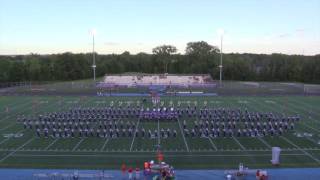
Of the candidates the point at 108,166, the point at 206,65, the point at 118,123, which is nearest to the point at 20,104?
the point at 118,123

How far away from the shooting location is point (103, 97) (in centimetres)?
3812

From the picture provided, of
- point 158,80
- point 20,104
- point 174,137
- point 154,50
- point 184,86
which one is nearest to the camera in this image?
point 174,137

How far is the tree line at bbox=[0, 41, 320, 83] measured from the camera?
6662 cm

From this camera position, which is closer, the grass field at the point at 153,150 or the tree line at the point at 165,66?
the grass field at the point at 153,150

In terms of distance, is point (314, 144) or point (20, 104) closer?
point (314, 144)

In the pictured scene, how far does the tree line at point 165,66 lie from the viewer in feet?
219

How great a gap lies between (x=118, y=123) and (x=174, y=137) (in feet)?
14.8

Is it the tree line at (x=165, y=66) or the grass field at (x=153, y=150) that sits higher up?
the tree line at (x=165, y=66)

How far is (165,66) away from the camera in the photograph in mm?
81562

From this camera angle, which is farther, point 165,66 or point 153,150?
point 165,66

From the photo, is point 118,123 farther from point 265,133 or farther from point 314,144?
point 314,144

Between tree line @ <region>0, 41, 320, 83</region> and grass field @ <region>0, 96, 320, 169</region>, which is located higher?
tree line @ <region>0, 41, 320, 83</region>

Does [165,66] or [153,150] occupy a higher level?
[165,66]

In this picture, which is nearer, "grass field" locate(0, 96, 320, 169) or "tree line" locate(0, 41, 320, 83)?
"grass field" locate(0, 96, 320, 169)
